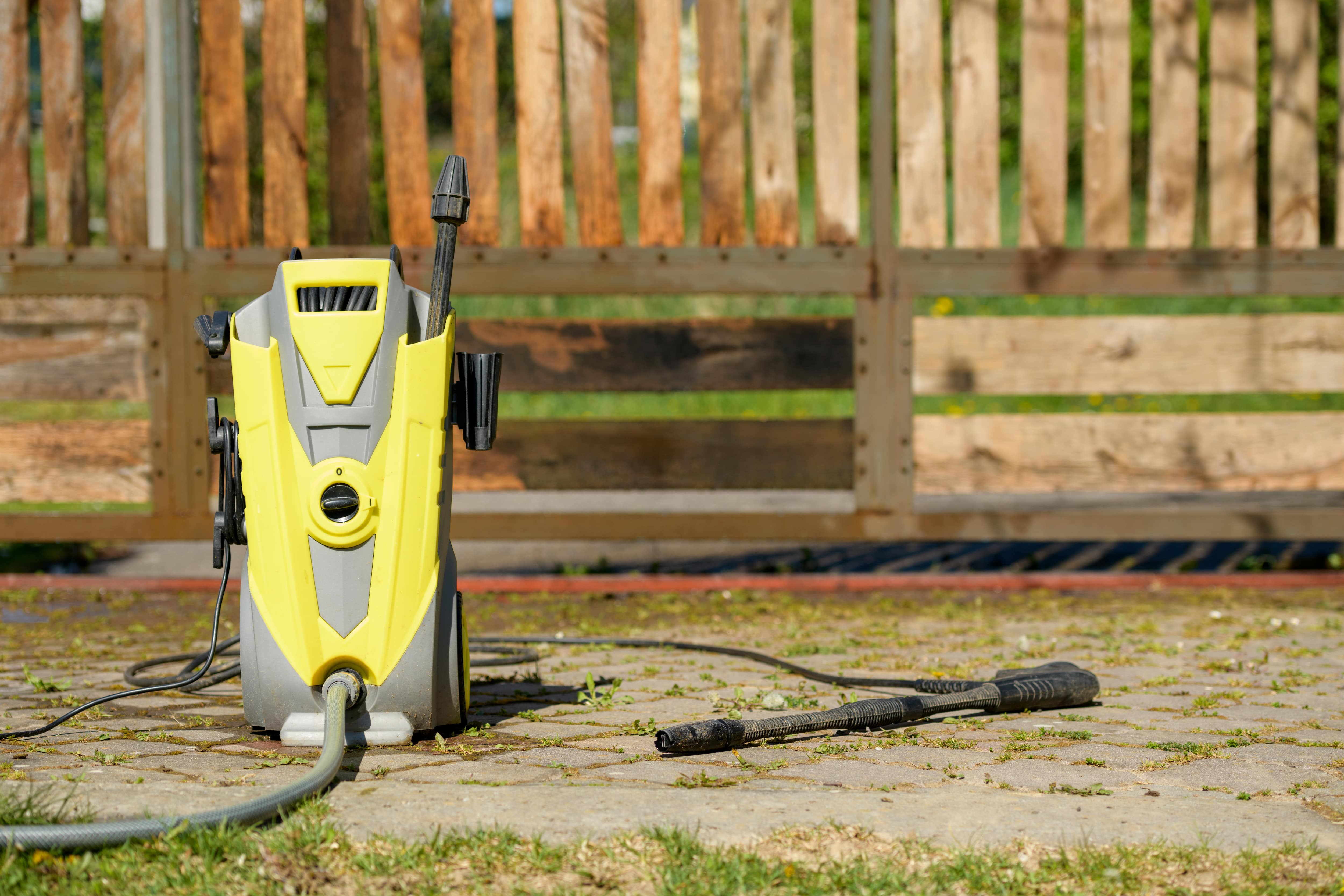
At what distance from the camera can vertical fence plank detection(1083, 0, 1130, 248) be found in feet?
19.2

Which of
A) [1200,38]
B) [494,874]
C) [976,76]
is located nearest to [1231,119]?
[976,76]

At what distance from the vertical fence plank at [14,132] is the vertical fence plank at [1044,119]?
14.9 feet

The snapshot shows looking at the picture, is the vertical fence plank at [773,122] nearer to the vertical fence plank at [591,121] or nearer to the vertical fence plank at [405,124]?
the vertical fence plank at [591,121]

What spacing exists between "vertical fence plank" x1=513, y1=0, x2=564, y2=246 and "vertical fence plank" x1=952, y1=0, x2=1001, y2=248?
183 centimetres

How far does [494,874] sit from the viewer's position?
219 centimetres

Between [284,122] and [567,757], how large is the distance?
151 inches

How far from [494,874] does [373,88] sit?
43.2 ft

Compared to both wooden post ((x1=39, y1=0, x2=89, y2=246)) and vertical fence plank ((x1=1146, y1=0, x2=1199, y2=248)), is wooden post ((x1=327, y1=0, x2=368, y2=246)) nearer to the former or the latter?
wooden post ((x1=39, y1=0, x2=89, y2=246))

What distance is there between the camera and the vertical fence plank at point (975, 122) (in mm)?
5809

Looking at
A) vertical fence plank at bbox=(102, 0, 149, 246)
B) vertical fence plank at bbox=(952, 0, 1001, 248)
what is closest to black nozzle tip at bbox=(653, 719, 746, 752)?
vertical fence plank at bbox=(952, 0, 1001, 248)

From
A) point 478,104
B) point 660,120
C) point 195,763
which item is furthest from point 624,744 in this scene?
point 478,104

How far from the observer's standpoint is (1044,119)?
19.2 ft

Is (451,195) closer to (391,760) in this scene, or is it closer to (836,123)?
(391,760)

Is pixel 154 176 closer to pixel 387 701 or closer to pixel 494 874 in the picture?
pixel 387 701
